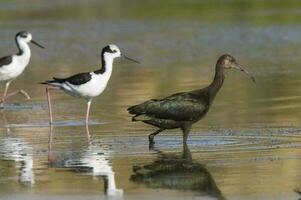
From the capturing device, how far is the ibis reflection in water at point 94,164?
1123 centimetres

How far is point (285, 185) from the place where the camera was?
1091 cm

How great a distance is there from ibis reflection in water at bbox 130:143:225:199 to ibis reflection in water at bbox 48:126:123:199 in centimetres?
31

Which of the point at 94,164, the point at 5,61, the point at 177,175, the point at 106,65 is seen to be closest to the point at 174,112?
the point at 94,164

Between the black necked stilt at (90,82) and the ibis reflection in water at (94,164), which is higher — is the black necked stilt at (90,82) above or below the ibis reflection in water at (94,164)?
above

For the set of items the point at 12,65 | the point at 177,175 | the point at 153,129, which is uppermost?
the point at 12,65

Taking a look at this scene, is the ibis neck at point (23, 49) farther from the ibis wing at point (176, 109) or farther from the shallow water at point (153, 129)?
the ibis wing at point (176, 109)

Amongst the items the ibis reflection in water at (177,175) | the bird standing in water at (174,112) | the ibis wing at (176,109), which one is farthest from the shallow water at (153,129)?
the ibis wing at (176,109)

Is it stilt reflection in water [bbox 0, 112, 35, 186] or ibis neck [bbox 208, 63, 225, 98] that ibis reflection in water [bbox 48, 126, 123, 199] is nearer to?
stilt reflection in water [bbox 0, 112, 35, 186]

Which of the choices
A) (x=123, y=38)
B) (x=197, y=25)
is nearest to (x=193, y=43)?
(x=123, y=38)

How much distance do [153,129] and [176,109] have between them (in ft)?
5.48

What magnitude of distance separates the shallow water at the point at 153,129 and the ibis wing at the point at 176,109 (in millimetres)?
378

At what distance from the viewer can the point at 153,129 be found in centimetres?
1597

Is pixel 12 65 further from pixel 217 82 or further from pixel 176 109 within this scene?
pixel 176 109

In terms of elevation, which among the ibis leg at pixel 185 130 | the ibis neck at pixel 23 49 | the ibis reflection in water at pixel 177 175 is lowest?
the ibis reflection in water at pixel 177 175
